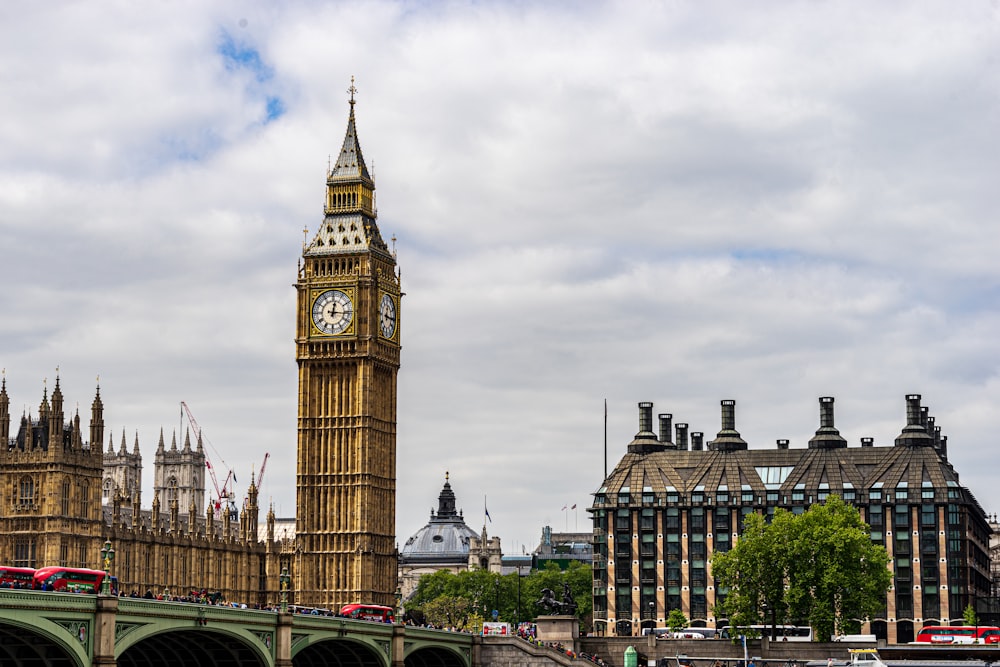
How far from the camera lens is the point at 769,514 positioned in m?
182

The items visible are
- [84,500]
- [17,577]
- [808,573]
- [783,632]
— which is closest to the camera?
[17,577]

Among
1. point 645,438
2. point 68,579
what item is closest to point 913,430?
point 645,438

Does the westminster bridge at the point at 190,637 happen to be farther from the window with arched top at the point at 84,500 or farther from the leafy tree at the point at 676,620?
the leafy tree at the point at 676,620

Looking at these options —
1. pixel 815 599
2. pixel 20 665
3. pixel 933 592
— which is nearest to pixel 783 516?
pixel 815 599

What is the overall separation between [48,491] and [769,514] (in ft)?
263

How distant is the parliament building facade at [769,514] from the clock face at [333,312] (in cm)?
4024

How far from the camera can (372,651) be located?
103m

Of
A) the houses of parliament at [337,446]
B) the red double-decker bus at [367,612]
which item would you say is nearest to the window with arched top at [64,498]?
the houses of parliament at [337,446]

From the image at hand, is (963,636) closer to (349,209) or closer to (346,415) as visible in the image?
(346,415)

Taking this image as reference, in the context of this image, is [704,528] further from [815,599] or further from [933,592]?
[815,599]

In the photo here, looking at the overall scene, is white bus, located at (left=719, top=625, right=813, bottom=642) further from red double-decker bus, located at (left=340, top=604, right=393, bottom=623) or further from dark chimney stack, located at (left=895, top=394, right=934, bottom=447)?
dark chimney stack, located at (left=895, top=394, right=934, bottom=447)

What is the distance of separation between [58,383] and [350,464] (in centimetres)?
3317

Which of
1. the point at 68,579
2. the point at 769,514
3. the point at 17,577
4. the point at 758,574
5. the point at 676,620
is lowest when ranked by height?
the point at 676,620

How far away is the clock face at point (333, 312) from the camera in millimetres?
162000
